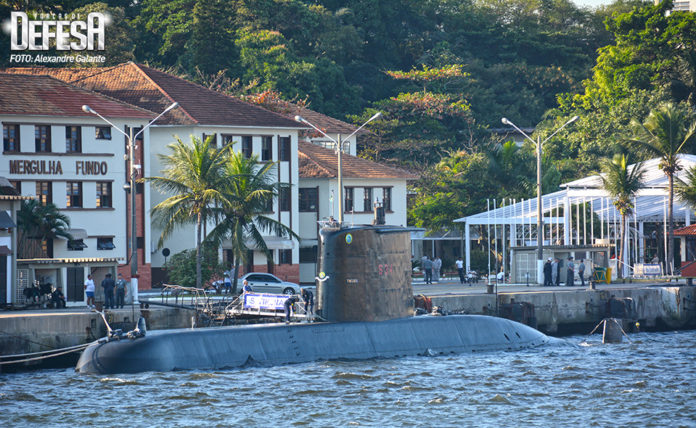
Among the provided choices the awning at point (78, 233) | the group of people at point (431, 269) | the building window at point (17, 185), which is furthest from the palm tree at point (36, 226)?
the group of people at point (431, 269)

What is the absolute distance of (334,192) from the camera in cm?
6406

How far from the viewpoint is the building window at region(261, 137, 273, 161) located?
199 ft

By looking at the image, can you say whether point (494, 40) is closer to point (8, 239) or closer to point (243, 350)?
point (8, 239)

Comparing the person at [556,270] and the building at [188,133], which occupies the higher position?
the building at [188,133]

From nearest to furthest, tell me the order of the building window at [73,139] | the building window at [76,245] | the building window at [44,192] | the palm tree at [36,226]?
the palm tree at [36,226] → the building window at [76,245] → the building window at [44,192] → the building window at [73,139]

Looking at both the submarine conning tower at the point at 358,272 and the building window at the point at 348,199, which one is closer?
the submarine conning tower at the point at 358,272

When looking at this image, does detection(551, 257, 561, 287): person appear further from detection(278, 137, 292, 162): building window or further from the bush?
detection(278, 137, 292, 162): building window

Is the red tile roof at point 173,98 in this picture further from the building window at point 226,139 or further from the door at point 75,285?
the door at point 75,285

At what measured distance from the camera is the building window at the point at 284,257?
61.1m

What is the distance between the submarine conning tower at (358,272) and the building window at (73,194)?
24.6 m

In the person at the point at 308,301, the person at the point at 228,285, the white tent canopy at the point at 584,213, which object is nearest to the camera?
the person at the point at 308,301

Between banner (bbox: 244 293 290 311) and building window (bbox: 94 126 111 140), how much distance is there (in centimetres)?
2326

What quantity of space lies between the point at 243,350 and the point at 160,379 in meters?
2.98

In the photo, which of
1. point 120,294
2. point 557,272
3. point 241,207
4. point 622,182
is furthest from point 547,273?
point 120,294
